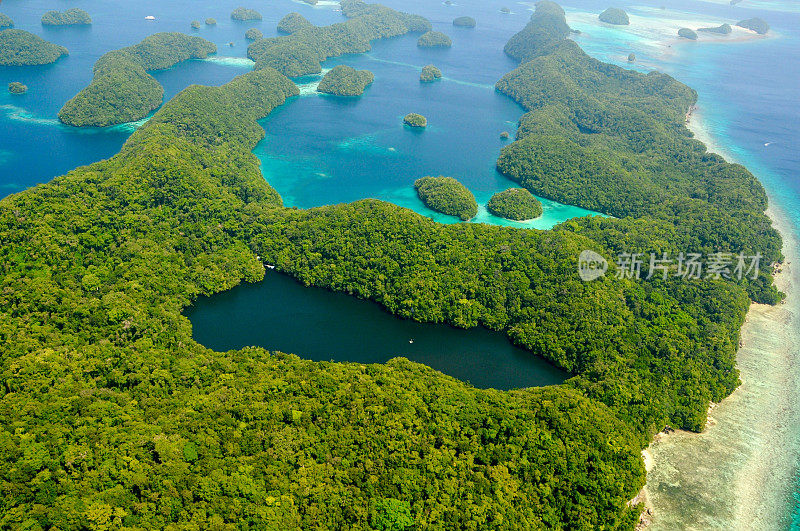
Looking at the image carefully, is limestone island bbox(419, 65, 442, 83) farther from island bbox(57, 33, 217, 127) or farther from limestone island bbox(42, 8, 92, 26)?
limestone island bbox(42, 8, 92, 26)

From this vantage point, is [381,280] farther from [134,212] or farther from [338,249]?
[134,212]

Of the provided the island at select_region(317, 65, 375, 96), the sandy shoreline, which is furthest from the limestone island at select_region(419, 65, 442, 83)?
the sandy shoreline

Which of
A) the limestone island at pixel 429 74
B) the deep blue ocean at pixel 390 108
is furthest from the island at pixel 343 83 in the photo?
the limestone island at pixel 429 74

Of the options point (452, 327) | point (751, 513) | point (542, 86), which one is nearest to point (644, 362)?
point (751, 513)

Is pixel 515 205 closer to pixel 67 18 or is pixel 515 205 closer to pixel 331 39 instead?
pixel 331 39

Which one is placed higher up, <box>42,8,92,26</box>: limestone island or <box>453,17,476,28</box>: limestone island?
<box>453,17,476,28</box>: limestone island

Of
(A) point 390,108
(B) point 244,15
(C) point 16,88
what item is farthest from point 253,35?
(C) point 16,88
